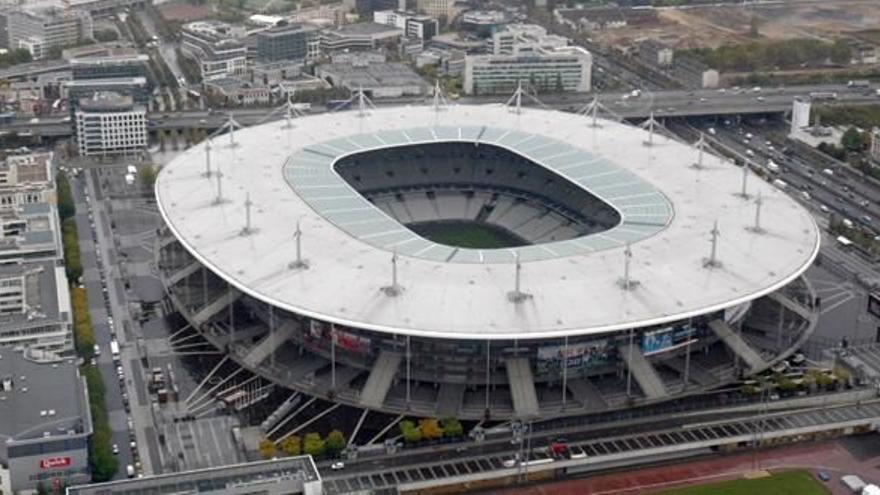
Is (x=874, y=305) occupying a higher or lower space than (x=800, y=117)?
lower

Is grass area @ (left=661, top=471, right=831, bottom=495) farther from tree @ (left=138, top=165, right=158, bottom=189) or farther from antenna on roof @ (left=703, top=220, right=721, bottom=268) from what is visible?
tree @ (left=138, top=165, right=158, bottom=189)

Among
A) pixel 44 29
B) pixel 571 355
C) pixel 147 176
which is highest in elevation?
pixel 44 29

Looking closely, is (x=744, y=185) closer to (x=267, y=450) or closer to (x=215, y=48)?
(x=267, y=450)

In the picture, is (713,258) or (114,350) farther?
(114,350)

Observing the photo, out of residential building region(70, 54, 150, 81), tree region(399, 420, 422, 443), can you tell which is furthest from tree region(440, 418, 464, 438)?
residential building region(70, 54, 150, 81)

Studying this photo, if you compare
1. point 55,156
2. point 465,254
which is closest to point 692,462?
point 465,254

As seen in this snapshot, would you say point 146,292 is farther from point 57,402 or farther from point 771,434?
point 771,434

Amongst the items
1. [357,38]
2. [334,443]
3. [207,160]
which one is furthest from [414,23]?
[334,443]
